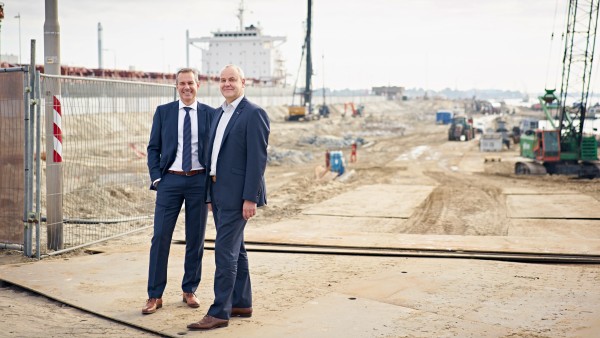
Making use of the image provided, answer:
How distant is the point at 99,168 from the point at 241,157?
11.2 m

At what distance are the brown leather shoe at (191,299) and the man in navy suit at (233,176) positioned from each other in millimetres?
578

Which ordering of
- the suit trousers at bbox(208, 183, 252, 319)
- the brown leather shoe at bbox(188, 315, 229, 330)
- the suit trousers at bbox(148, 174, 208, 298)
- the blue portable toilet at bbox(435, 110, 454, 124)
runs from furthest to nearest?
the blue portable toilet at bbox(435, 110, 454, 124) < the suit trousers at bbox(148, 174, 208, 298) < the suit trousers at bbox(208, 183, 252, 319) < the brown leather shoe at bbox(188, 315, 229, 330)

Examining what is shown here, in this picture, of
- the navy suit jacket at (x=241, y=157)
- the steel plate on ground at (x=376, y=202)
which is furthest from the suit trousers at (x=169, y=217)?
the steel plate on ground at (x=376, y=202)

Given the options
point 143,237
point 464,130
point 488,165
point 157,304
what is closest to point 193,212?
point 157,304

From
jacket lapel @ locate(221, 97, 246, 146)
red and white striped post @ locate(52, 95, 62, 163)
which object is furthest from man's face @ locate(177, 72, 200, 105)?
red and white striped post @ locate(52, 95, 62, 163)

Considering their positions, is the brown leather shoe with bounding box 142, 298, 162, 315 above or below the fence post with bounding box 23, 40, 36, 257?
below

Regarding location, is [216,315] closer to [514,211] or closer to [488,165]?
[514,211]

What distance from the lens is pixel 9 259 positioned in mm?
8438

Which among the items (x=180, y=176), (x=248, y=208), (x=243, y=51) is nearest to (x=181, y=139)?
(x=180, y=176)

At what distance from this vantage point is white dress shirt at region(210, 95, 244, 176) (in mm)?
5789

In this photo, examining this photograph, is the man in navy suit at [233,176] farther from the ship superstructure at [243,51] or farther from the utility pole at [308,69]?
the ship superstructure at [243,51]

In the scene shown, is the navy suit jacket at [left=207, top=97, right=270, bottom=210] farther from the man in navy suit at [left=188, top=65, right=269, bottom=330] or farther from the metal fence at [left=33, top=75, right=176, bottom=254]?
the metal fence at [left=33, top=75, right=176, bottom=254]

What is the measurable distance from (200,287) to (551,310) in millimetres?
3215

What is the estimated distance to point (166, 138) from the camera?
6.37 metres
